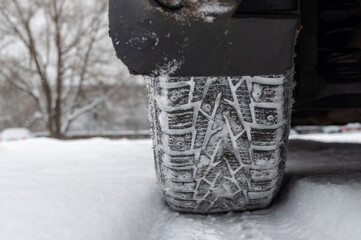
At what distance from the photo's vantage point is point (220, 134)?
87 centimetres

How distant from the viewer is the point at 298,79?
101 cm

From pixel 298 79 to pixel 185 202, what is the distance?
508 millimetres

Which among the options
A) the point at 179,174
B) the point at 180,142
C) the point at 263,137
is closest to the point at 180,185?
the point at 179,174

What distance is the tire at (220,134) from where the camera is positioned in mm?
809

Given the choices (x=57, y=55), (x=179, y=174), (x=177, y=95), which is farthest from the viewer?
(x=57, y=55)

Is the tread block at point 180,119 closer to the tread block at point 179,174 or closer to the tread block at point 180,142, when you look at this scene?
the tread block at point 180,142

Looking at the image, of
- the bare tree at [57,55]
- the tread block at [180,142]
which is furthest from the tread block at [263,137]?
the bare tree at [57,55]

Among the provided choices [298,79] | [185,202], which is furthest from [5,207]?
[298,79]

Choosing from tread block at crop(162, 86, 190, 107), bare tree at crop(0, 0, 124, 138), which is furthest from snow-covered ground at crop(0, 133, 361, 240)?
bare tree at crop(0, 0, 124, 138)

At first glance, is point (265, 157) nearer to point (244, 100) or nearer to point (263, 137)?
point (263, 137)

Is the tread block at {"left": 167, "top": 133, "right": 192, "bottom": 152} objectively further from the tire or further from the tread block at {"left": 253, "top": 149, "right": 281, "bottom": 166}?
the tread block at {"left": 253, "top": 149, "right": 281, "bottom": 166}

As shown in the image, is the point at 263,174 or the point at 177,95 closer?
the point at 177,95

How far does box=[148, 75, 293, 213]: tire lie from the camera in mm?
809

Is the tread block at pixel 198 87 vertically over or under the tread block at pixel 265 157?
over
